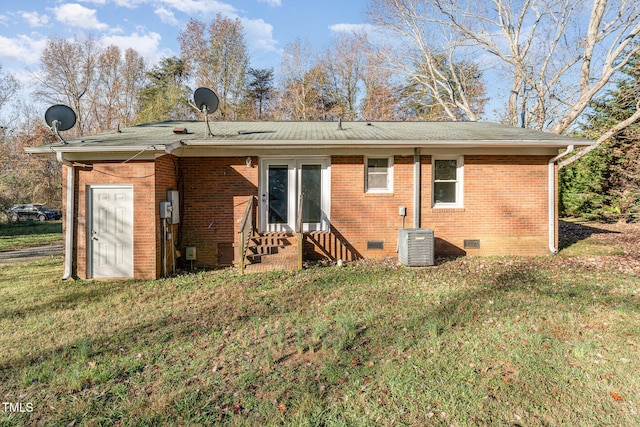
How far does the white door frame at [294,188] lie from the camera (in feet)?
26.7

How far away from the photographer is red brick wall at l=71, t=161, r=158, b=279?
6.64 meters

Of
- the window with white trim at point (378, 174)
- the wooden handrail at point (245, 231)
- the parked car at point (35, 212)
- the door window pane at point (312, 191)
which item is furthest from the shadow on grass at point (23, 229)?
the window with white trim at point (378, 174)

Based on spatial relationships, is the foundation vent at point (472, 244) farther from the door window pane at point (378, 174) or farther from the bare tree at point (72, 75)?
the bare tree at point (72, 75)

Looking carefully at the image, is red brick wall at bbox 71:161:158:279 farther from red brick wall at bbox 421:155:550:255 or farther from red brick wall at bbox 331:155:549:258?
red brick wall at bbox 421:155:550:255

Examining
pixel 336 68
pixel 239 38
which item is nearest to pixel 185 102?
pixel 239 38

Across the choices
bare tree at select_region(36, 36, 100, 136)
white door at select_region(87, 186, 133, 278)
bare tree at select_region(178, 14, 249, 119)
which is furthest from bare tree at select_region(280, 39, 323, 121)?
white door at select_region(87, 186, 133, 278)

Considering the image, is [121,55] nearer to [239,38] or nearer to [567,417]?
[239,38]

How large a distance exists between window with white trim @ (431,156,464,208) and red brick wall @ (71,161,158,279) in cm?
663

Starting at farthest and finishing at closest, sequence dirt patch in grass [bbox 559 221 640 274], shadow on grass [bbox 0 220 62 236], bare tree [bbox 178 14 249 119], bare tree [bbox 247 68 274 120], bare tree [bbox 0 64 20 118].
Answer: bare tree [bbox 247 68 274 120] → bare tree [bbox 178 14 249 119] → bare tree [bbox 0 64 20 118] → shadow on grass [bbox 0 220 62 236] → dirt patch in grass [bbox 559 221 640 274]

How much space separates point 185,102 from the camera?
22.8m

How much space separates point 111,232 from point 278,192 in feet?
12.2

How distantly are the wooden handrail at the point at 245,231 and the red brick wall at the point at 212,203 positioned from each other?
0.35 meters

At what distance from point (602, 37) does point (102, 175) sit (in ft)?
65.7

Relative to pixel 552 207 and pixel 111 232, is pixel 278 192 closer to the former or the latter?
pixel 111 232
